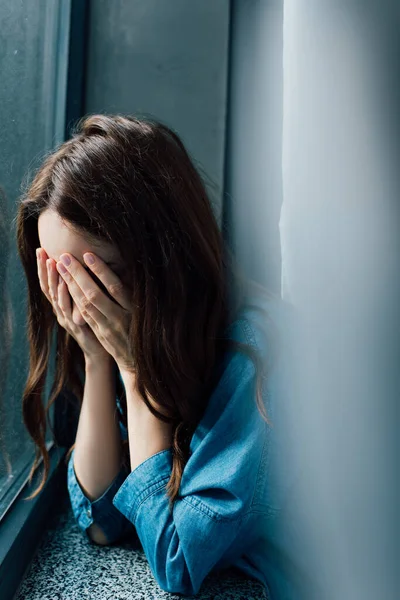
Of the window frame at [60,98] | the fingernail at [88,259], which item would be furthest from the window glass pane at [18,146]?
the fingernail at [88,259]

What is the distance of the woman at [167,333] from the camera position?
0.61m

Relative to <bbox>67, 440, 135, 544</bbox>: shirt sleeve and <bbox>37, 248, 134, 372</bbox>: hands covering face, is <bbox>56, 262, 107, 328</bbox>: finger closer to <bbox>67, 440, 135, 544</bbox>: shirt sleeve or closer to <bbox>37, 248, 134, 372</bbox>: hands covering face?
<bbox>37, 248, 134, 372</bbox>: hands covering face

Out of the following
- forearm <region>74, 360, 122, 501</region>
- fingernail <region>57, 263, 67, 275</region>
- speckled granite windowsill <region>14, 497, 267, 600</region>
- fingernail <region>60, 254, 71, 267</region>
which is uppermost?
fingernail <region>60, 254, 71, 267</region>

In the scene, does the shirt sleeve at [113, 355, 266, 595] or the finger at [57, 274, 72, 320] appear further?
the finger at [57, 274, 72, 320]

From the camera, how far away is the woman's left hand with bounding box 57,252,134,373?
678 millimetres

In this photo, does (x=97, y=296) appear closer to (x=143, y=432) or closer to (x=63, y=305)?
(x=63, y=305)

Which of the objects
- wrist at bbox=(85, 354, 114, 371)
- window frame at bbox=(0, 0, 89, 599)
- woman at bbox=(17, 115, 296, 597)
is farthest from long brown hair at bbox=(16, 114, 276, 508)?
window frame at bbox=(0, 0, 89, 599)

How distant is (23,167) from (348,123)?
24.4 inches

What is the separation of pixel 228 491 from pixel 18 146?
0.49 m

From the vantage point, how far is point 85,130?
722 mm

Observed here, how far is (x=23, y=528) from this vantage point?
664mm

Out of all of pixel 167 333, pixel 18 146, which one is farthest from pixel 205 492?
pixel 18 146

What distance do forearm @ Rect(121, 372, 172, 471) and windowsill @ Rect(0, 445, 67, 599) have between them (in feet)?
0.46

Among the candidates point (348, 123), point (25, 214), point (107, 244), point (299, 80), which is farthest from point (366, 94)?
point (25, 214)
